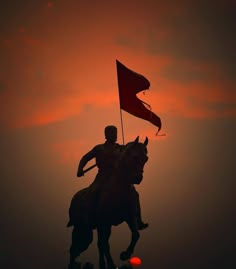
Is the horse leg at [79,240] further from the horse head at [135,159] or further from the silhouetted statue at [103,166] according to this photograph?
the horse head at [135,159]

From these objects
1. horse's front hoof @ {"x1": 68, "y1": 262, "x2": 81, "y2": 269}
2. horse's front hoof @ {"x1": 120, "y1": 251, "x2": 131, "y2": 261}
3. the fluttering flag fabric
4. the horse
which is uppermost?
the fluttering flag fabric

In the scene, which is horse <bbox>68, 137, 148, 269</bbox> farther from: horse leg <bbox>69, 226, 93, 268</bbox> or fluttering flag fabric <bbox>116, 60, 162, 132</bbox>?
fluttering flag fabric <bbox>116, 60, 162, 132</bbox>

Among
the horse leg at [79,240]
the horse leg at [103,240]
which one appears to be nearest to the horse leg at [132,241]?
the horse leg at [103,240]

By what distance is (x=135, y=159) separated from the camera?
1603 centimetres

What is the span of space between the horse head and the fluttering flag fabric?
1.92 meters

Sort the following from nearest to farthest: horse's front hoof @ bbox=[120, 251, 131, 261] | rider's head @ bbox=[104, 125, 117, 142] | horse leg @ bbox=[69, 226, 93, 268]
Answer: horse's front hoof @ bbox=[120, 251, 131, 261] → rider's head @ bbox=[104, 125, 117, 142] → horse leg @ bbox=[69, 226, 93, 268]

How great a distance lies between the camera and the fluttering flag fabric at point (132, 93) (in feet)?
58.9

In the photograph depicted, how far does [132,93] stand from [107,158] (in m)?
2.28

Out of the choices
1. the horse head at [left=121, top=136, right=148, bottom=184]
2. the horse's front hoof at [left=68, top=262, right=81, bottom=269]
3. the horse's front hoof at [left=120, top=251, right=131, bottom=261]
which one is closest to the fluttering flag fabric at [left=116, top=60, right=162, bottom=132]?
the horse head at [left=121, top=136, right=148, bottom=184]

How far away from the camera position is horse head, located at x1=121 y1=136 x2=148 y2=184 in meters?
16.0

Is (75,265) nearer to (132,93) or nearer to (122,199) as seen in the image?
(122,199)

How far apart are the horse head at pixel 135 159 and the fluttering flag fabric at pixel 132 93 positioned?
192 centimetres

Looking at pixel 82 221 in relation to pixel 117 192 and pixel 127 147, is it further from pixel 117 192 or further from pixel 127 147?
pixel 127 147

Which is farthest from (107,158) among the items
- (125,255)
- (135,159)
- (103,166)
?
(125,255)
